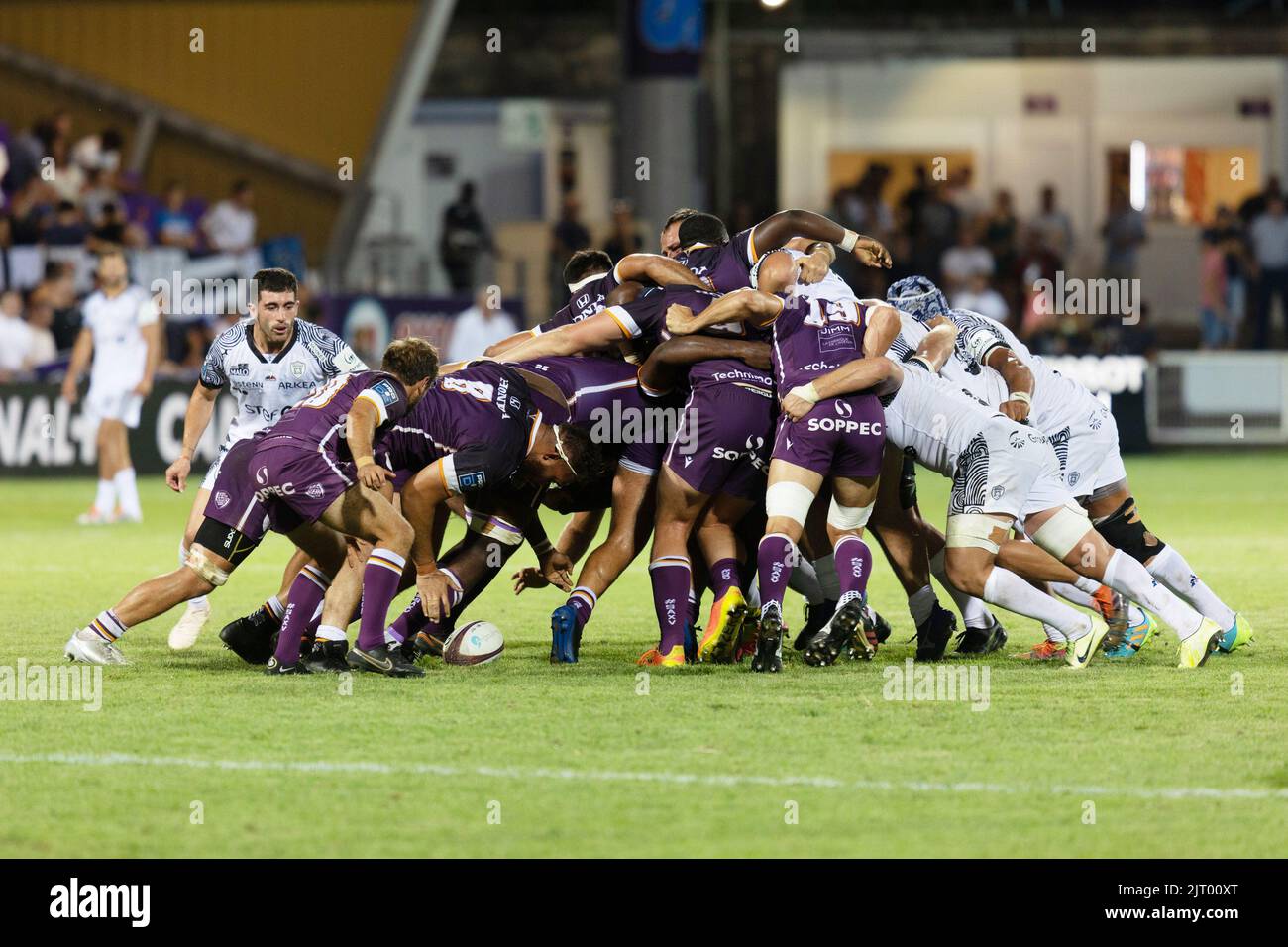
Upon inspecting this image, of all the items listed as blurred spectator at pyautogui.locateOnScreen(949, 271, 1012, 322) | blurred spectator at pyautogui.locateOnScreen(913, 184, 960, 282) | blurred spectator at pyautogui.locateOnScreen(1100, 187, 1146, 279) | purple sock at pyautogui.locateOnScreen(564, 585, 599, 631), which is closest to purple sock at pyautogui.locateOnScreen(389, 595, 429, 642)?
purple sock at pyautogui.locateOnScreen(564, 585, 599, 631)

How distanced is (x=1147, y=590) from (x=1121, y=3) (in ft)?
83.1

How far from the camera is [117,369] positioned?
16406 mm

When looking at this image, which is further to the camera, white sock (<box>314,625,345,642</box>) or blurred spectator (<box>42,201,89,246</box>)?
blurred spectator (<box>42,201,89,246</box>)

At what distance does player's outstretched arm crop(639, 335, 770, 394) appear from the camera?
9336 mm

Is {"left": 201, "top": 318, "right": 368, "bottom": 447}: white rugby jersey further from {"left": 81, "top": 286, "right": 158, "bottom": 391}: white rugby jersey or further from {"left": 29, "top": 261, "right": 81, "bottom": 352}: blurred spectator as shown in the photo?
{"left": 29, "top": 261, "right": 81, "bottom": 352}: blurred spectator

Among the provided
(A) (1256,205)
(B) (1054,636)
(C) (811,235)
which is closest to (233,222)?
(A) (1256,205)

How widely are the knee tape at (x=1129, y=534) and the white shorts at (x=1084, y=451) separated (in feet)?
0.55

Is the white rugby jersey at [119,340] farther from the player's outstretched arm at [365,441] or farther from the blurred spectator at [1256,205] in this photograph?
the blurred spectator at [1256,205]

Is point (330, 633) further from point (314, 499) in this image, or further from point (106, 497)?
point (106, 497)

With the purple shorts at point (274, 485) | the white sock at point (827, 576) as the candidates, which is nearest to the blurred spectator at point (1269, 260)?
the white sock at point (827, 576)

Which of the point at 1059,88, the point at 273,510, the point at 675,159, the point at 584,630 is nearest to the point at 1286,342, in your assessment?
the point at 1059,88

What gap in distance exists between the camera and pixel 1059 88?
32.4 meters

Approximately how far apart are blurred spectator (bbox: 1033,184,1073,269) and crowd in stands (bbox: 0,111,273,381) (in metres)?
11.5

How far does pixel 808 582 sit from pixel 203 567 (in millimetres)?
3047
